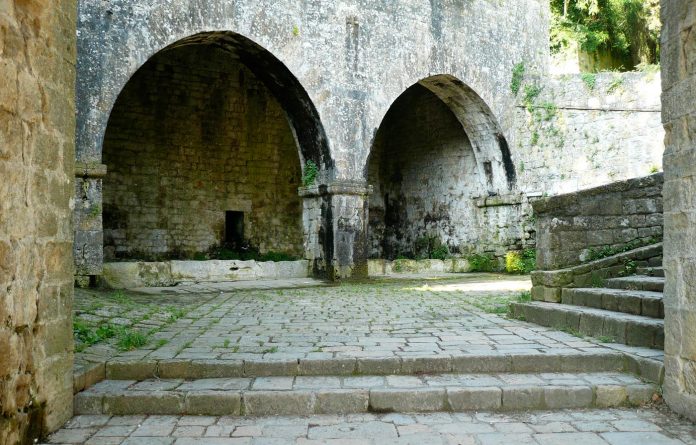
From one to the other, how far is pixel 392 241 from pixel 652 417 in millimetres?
13704

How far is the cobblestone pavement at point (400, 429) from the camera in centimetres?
310

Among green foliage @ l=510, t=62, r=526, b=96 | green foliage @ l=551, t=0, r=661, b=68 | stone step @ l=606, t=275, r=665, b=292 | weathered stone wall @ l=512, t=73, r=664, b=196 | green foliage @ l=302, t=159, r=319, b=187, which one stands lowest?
stone step @ l=606, t=275, r=665, b=292

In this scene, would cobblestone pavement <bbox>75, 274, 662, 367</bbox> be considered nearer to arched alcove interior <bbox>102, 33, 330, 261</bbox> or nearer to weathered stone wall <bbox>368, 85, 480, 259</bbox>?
arched alcove interior <bbox>102, 33, 330, 261</bbox>

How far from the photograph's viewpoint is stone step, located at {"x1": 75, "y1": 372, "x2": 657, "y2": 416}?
3572mm

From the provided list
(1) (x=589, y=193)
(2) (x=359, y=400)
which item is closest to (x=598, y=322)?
(1) (x=589, y=193)

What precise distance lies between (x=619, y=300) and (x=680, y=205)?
1.80m

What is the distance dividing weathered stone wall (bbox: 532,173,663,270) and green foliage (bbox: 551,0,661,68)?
Answer: 1486 centimetres

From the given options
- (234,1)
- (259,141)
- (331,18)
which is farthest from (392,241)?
(234,1)

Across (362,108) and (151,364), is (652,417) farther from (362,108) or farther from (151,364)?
(362,108)

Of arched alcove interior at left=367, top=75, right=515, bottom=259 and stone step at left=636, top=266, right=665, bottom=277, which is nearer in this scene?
stone step at left=636, top=266, right=665, bottom=277

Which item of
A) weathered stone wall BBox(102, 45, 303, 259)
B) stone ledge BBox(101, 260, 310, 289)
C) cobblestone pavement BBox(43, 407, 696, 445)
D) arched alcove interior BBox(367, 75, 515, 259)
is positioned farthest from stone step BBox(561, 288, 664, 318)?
weathered stone wall BBox(102, 45, 303, 259)

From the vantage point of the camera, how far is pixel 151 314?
6.61 meters

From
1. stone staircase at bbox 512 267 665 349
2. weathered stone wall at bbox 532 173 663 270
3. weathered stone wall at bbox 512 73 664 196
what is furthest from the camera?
weathered stone wall at bbox 512 73 664 196

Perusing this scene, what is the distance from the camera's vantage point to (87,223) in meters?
8.84
